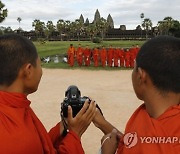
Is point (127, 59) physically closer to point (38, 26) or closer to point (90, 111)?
point (90, 111)

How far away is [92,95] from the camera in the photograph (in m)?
10.6

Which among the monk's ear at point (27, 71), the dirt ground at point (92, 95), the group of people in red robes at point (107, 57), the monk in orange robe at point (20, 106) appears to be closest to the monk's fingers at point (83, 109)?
the monk in orange robe at point (20, 106)

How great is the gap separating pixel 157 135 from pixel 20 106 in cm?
68

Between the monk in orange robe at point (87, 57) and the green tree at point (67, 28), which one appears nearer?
the monk in orange robe at point (87, 57)

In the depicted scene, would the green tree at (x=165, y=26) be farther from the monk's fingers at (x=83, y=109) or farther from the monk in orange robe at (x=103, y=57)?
the monk's fingers at (x=83, y=109)

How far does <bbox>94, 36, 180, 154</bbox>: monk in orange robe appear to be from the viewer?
5.16ft

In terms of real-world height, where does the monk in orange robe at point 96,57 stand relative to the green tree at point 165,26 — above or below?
below

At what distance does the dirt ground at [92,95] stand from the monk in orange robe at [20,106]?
3892mm

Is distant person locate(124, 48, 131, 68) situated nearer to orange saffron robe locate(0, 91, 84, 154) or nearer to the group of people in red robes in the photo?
the group of people in red robes

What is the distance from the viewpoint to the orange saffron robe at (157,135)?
156cm

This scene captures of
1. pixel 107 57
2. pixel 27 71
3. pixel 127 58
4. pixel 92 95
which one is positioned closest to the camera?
pixel 27 71

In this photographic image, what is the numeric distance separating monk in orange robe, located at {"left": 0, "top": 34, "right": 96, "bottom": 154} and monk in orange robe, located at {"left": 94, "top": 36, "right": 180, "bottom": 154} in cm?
39

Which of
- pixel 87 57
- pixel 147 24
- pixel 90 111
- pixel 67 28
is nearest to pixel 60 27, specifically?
pixel 67 28

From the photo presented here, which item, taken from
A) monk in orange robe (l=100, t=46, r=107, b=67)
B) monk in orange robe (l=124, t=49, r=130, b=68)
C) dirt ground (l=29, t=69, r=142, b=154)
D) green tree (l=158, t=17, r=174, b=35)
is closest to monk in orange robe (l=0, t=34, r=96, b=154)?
dirt ground (l=29, t=69, r=142, b=154)
